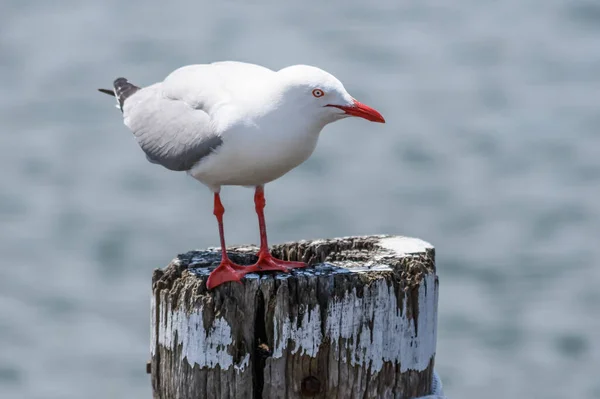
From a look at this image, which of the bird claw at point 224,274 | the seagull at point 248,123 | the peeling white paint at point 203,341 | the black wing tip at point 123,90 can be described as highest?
the black wing tip at point 123,90

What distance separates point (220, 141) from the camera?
4980 mm

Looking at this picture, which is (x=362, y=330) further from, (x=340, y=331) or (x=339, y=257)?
(x=339, y=257)

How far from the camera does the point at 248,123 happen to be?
4.91m

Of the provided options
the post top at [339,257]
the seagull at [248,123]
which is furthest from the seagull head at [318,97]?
the post top at [339,257]

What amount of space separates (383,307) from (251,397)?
26.9 inches

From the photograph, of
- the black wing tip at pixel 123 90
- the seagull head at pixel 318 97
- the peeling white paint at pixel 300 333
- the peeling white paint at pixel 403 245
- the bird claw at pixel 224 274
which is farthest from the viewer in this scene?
the black wing tip at pixel 123 90

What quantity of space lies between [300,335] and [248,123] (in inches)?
41.0

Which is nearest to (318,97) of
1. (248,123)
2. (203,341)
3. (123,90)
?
(248,123)

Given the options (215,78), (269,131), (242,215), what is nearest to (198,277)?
(269,131)

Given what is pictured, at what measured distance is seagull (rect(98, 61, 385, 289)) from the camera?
487cm

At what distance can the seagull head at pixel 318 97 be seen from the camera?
4.86m

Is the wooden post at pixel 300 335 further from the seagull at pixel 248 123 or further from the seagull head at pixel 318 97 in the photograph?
the seagull head at pixel 318 97

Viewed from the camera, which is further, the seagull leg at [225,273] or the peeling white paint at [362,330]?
the seagull leg at [225,273]

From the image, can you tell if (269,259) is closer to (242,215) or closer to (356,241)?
(356,241)
